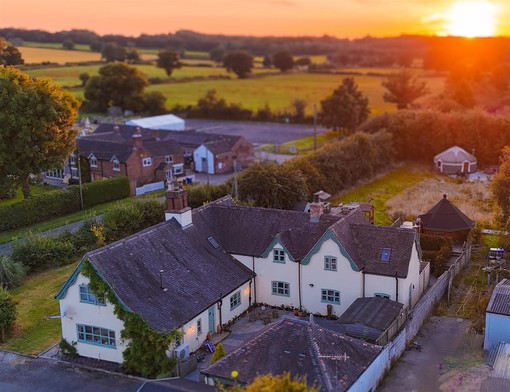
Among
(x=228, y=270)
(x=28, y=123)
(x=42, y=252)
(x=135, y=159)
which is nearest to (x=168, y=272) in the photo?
(x=228, y=270)

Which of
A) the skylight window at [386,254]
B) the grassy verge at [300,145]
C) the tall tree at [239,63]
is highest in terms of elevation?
the tall tree at [239,63]

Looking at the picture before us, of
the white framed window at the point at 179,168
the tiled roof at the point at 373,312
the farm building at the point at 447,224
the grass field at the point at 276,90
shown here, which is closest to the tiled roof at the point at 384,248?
the tiled roof at the point at 373,312

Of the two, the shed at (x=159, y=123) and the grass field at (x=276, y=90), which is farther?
the grass field at (x=276, y=90)

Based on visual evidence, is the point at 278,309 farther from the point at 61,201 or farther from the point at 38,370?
the point at 61,201

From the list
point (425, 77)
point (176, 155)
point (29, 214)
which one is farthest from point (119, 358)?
point (425, 77)

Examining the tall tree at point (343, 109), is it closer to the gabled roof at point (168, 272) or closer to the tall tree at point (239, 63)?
the gabled roof at point (168, 272)

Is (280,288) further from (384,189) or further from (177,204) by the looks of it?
(384,189)

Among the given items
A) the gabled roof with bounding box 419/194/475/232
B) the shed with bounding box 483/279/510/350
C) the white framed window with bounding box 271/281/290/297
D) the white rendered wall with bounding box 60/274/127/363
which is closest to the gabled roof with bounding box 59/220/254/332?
the white rendered wall with bounding box 60/274/127/363
